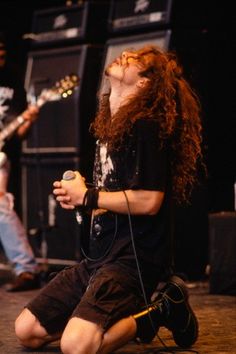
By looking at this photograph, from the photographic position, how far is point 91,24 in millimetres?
6871

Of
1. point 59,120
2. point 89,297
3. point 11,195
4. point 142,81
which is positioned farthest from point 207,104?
point 89,297

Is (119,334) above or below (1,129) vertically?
below

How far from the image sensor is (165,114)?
12.5 ft

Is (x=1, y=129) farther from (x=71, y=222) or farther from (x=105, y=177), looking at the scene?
(x=105, y=177)

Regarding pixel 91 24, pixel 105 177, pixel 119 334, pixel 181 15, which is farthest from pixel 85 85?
pixel 119 334

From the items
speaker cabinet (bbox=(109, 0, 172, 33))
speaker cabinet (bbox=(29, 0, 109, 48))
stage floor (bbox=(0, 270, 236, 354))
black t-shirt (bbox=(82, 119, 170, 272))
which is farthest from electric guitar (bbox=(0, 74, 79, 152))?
black t-shirt (bbox=(82, 119, 170, 272))

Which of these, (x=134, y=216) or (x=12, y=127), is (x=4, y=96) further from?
(x=134, y=216)

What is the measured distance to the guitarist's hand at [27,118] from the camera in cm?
620

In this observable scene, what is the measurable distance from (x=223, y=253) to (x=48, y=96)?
6.19ft

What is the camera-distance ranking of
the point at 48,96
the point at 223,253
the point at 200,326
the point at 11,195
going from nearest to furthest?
the point at 200,326 < the point at 223,253 < the point at 11,195 < the point at 48,96

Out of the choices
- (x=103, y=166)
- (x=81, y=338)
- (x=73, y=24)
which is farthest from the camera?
(x=73, y=24)

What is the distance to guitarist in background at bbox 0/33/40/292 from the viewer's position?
19.8 feet

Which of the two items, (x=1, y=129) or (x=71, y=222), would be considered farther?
(x=71, y=222)

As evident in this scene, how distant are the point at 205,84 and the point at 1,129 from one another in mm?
1544
